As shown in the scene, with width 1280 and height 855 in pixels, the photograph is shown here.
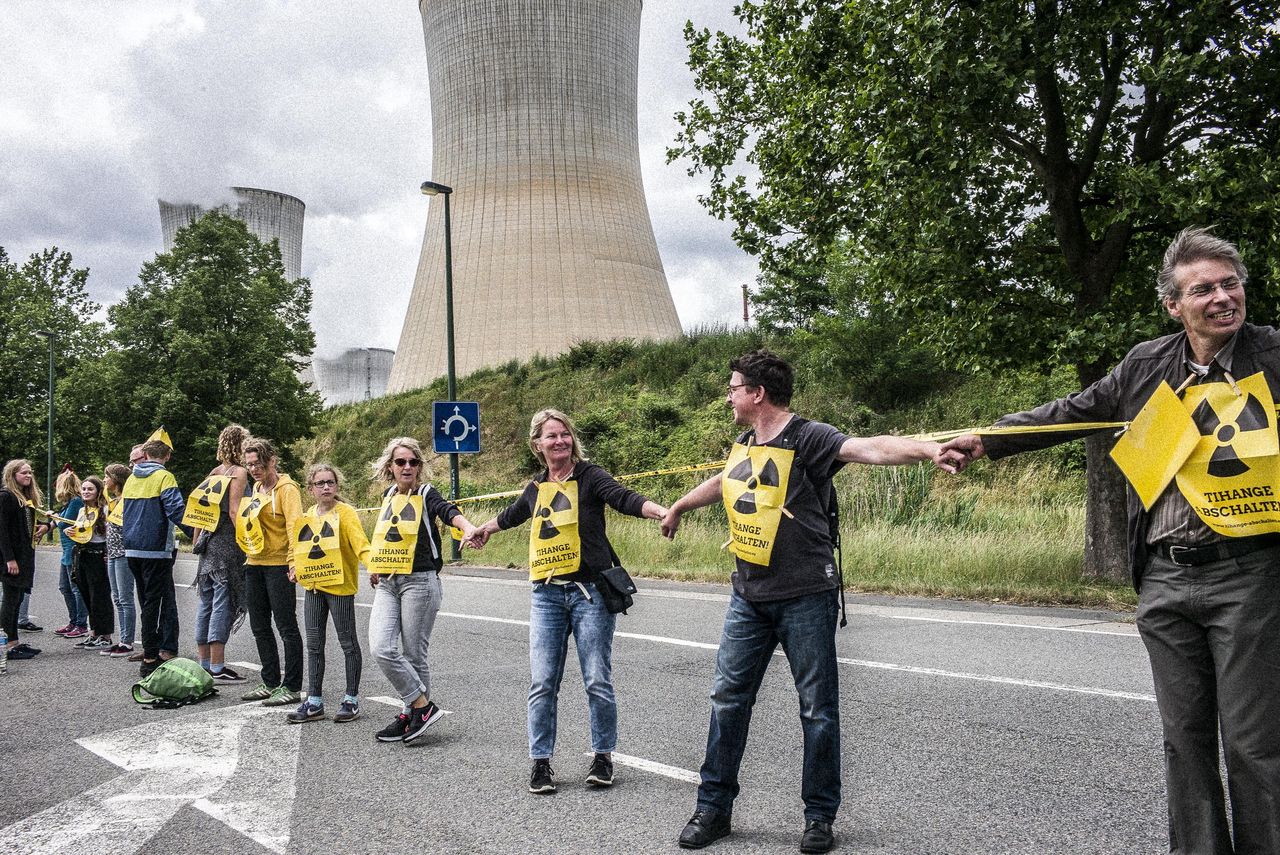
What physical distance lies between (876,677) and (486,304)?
26758 mm

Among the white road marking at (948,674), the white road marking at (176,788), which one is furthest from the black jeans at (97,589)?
the white road marking at (948,674)

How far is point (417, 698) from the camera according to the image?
5125 mm

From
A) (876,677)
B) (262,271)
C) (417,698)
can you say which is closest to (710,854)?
(417,698)

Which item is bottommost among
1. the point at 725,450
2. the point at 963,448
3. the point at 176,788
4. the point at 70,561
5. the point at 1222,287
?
the point at 176,788

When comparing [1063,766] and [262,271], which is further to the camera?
[262,271]

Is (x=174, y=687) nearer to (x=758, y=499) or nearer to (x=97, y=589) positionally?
(x=97, y=589)

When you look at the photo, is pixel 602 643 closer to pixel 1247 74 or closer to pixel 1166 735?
pixel 1166 735

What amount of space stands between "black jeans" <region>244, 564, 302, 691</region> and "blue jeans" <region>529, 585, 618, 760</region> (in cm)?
237

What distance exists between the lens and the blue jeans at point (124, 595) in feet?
27.2

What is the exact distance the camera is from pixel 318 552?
5762mm

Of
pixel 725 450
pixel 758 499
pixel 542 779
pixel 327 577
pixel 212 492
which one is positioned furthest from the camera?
pixel 725 450

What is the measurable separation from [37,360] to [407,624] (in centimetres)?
4098

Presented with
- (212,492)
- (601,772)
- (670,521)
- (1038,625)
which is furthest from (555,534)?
(1038,625)

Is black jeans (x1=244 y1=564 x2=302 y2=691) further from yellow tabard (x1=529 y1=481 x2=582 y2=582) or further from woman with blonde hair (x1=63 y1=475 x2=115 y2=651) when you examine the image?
woman with blonde hair (x1=63 y1=475 x2=115 y2=651)
